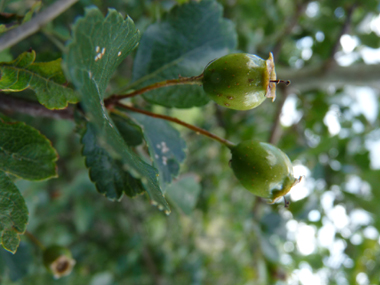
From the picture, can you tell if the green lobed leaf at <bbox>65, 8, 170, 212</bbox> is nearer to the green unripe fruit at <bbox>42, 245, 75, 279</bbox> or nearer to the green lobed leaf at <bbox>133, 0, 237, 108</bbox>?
the green lobed leaf at <bbox>133, 0, 237, 108</bbox>

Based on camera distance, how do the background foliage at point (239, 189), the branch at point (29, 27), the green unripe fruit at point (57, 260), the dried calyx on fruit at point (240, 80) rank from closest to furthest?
1. the dried calyx on fruit at point (240, 80)
2. the branch at point (29, 27)
3. the green unripe fruit at point (57, 260)
4. the background foliage at point (239, 189)

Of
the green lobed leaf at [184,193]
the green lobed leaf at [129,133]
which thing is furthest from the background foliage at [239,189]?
the green lobed leaf at [129,133]

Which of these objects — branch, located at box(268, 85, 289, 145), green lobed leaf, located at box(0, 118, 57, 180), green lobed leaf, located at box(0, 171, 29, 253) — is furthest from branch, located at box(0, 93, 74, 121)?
branch, located at box(268, 85, 289, 145)

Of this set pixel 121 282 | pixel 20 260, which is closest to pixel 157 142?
pixel 20 260

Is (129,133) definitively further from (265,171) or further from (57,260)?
(57,260)

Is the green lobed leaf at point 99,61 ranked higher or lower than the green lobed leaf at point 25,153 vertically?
higher

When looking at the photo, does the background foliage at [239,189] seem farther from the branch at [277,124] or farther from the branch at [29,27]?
the branch at [29,27]

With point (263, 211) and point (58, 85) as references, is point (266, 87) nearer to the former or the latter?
point (58, 85)

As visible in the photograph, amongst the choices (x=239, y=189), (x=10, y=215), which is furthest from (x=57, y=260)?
(x=239, y=189)
